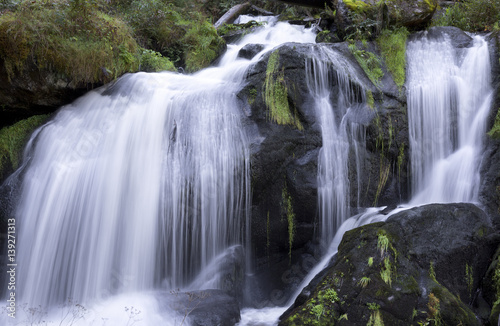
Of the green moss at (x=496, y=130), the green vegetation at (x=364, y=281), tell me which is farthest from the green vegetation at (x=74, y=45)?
the green moss at (x=496, y=130)

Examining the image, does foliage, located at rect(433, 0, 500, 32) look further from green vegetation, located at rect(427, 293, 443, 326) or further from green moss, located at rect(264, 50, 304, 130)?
green vegetation, located at rect(427, 293, 443, 326)

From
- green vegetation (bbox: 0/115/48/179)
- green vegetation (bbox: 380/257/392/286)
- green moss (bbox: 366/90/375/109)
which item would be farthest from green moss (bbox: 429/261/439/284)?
green vegetation (bbox: 0/115/48/179)

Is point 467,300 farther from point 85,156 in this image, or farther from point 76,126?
point 76,126

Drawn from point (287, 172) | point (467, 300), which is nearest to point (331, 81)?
point (287, 172)

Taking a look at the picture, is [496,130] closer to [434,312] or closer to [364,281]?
[434,312]

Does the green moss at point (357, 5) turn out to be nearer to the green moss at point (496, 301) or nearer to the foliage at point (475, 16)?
the foliage at point (475, 16)

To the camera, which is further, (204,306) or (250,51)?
(250,51)

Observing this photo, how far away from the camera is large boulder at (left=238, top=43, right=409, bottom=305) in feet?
20.5

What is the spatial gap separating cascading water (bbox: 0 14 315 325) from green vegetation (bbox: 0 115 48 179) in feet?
1.10

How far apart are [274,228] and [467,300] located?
2879 millimetres

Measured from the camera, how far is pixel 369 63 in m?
7.57

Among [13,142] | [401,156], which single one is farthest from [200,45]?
[401,156]

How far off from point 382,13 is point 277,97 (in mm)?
3845

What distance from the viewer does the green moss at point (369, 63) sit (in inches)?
291
